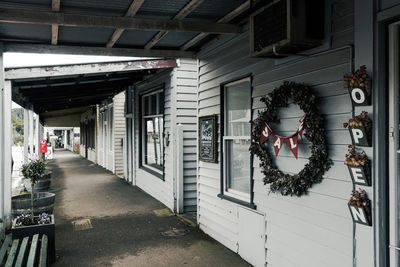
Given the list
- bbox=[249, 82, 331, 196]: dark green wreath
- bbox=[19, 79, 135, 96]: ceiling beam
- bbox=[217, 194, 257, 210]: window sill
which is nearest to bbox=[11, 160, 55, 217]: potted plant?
bbox=[217, 194, 257, 210]: window sill

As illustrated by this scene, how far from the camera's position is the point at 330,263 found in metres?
3.15

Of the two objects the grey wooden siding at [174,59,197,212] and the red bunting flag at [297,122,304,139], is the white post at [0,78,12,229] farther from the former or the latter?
the red bunting flag at [297,122,304,139]

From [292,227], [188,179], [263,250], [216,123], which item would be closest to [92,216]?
[188,179]

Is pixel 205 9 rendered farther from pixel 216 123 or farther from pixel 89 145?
pixel 89 145

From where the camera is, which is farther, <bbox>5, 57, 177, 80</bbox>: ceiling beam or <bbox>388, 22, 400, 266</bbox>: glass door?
<bbox>5, 57, 177, 80</bbox>: ceiling beam

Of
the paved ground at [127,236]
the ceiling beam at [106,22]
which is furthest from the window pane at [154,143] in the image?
the ceiling beam at [106,22]

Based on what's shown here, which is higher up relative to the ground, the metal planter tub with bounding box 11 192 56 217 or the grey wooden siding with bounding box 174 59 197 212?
the grey wooden siding with bounding box 174 59 197 212

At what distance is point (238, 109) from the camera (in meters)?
4.98

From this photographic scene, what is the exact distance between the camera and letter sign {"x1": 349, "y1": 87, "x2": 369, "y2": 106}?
2650mm

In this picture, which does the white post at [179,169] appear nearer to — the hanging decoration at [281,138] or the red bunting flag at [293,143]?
the hanging decoration at [281,138]

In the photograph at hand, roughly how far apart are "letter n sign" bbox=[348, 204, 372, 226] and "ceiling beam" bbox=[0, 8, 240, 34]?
109 inches

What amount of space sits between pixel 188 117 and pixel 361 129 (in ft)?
16.6

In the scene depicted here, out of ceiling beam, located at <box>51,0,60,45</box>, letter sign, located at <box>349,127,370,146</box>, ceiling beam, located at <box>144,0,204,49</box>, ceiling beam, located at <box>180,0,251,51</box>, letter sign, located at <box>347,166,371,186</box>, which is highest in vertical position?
ceiling beam, located at <box>180,0,251,51</box>

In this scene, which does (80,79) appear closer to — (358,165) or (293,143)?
(293,143)
